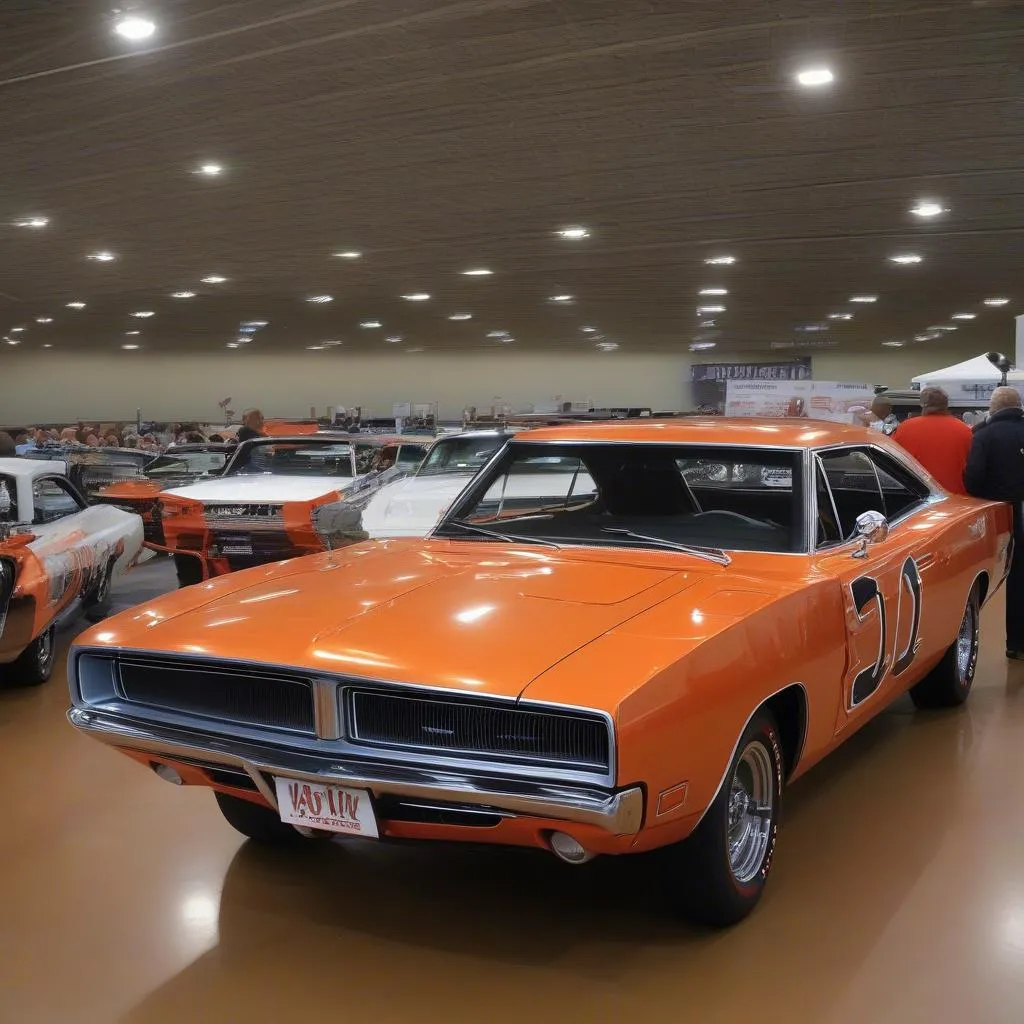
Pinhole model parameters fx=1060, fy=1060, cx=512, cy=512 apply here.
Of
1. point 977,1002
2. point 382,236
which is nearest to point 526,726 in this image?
point 977,1002

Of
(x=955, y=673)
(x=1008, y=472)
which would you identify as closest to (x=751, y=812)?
(x=955, y=673)

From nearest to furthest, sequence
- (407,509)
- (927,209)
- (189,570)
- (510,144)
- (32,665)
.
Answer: (32,665)
(510,144)
(407,509)
(189,570)
(927,209)

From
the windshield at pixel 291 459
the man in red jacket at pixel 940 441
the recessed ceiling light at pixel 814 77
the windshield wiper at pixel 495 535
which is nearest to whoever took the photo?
the windshield wiper at pixel 495 535

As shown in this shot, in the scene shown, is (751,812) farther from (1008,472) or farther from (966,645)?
(1008,472)

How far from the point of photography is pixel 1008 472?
6.34 meters

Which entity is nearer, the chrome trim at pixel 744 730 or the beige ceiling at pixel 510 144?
the chrome trim at pixel 744 730

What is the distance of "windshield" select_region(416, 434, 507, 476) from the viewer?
9273 mm

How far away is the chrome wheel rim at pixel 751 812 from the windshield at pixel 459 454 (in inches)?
240

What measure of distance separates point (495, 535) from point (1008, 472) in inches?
148

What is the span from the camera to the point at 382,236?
11188mm

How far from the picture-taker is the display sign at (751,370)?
90.2 ft

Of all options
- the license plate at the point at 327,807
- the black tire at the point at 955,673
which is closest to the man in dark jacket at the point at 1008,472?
the black tire at the point at 955,673

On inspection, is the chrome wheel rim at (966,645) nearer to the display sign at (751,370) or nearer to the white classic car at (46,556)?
the white classic car at (46,556)

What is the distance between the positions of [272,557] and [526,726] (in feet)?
21.6
